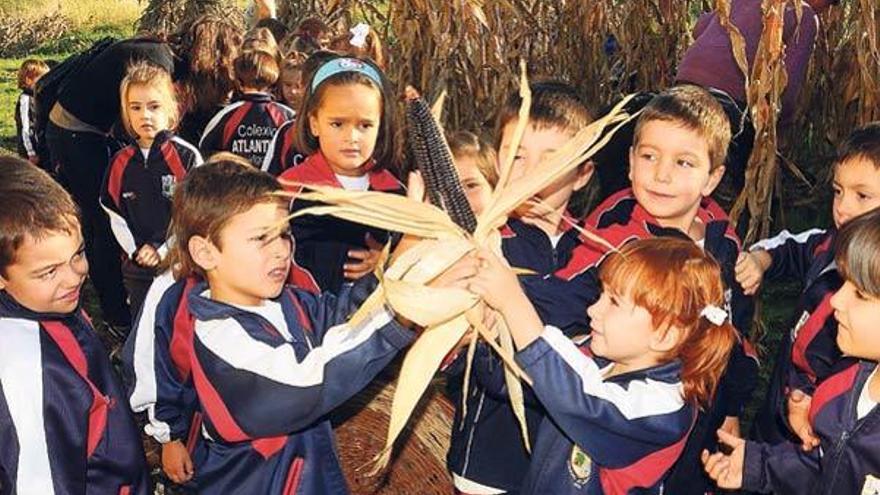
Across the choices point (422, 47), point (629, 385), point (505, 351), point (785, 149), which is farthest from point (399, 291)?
point (785, 149)

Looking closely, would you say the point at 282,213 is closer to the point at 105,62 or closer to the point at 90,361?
the point at 90,361

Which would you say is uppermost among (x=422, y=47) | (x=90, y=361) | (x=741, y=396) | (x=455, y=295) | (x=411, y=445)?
(x=422, y=47)

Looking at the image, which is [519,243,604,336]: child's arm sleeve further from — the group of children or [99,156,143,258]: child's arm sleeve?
[99,156,143,258]: child's arm sleeve

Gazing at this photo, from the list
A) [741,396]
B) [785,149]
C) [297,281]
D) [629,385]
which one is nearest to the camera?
[629,385]

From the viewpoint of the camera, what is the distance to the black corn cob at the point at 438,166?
6.34ft

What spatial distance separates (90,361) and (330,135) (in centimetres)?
114

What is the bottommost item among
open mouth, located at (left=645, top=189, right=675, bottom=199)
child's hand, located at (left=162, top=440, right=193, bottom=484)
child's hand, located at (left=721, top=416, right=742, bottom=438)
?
child's hand, located at (left=162, top=440, right=193, bottom=484)

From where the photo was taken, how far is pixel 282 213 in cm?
223

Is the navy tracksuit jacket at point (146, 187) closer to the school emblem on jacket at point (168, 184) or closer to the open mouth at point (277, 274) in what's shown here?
the school emblem on jacket at point (168, 184)

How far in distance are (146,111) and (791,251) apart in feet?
7.19

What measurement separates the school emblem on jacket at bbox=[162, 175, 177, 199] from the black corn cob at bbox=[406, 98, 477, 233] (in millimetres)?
1963

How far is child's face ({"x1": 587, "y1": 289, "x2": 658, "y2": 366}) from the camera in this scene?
1960mm

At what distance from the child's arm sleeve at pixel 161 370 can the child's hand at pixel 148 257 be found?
857mm

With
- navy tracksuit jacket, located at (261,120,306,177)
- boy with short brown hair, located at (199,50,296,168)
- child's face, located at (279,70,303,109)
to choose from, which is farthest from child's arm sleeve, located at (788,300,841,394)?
child's face, located at (279,70,303,109)
